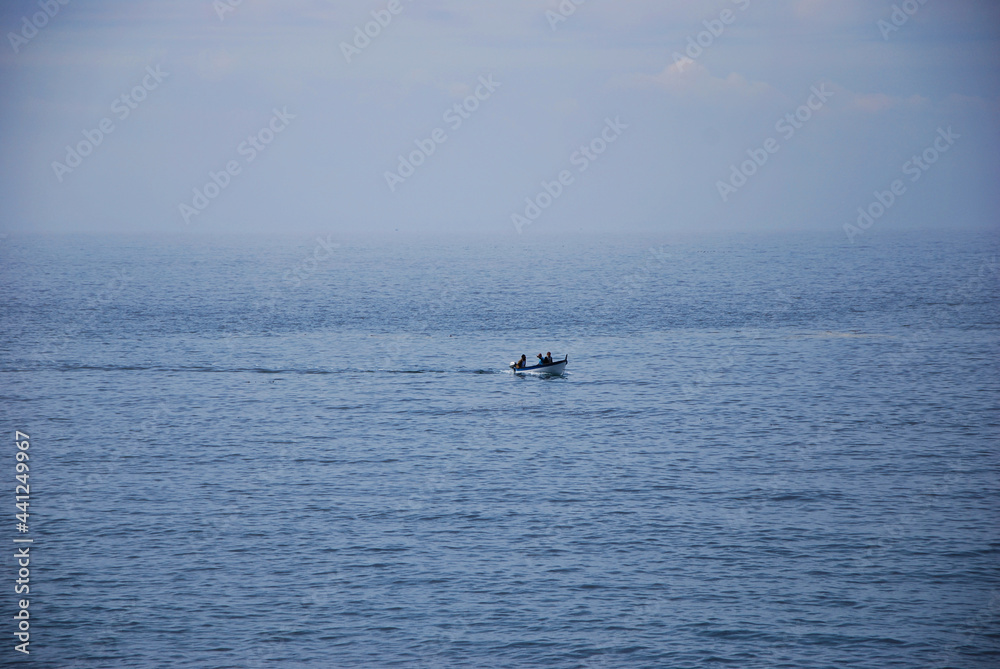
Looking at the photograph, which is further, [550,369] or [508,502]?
[550,369]

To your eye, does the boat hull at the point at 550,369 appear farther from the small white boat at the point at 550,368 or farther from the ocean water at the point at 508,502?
the ocean water at the point at 508,502

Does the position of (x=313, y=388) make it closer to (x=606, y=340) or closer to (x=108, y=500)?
(x=108, y=500)

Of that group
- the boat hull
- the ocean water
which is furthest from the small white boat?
the ocean water

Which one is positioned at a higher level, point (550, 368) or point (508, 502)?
point (550, 368)

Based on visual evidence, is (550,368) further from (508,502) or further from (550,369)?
(508,502)

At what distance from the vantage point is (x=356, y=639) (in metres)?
34.4

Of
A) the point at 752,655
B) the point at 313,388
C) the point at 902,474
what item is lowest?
the point at 752,655

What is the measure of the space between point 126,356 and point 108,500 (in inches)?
1879

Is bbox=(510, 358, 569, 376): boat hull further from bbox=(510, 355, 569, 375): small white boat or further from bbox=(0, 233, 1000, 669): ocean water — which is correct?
bbox=(0, 233, 1000, 669): ocean water

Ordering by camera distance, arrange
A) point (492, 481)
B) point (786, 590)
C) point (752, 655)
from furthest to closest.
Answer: point (492, 481) → point (786, 590) → point (752, 655)

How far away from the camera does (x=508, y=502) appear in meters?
48.8

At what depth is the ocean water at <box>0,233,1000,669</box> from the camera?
113 ft

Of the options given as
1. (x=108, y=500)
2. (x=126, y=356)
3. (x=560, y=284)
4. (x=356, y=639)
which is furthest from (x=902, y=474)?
(x=560, y=284)

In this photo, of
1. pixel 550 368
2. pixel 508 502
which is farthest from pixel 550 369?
pixel 508 502
